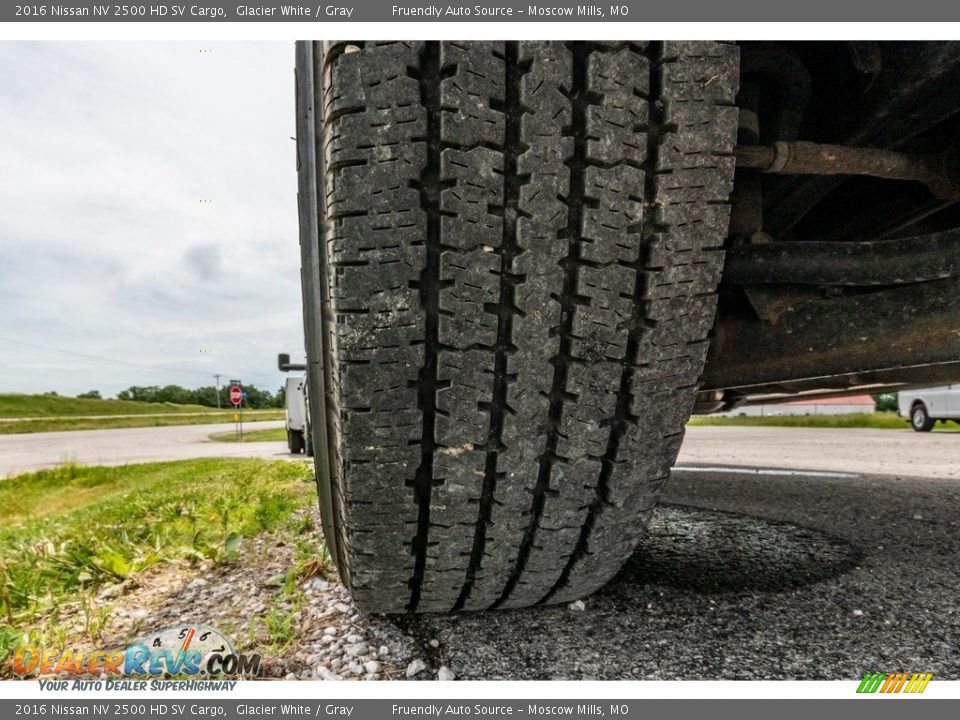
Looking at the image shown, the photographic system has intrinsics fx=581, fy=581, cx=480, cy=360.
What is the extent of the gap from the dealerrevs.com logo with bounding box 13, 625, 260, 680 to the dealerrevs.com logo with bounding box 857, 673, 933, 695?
3.13 ft

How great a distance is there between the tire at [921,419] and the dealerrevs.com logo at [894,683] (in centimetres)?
955

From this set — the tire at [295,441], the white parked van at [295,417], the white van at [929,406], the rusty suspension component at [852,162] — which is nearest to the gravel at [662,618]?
the rusty suspension component at [852,162]

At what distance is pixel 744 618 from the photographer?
108 cm

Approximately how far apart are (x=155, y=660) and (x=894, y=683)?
117cm

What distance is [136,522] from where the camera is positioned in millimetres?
1993

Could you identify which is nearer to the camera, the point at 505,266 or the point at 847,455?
the point at 505,266

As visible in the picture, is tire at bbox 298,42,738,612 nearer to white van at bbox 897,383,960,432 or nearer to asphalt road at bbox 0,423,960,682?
asphalt road at bbox 0,423,960,682

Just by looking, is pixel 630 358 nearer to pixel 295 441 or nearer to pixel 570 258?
pixel 570 258

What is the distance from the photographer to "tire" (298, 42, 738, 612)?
2.45ft

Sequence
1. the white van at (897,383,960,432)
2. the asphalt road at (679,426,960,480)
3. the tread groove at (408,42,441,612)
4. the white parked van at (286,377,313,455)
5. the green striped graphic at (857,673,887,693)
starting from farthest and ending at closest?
the white van at (897,383,960,432)
the white parked van at (286,377,313,455)
the asphalt road at (679,426,960,480)
the green striped graphic at (857,673,887,693)
the tread groove at (408,42,441,612)

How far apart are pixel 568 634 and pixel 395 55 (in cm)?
97

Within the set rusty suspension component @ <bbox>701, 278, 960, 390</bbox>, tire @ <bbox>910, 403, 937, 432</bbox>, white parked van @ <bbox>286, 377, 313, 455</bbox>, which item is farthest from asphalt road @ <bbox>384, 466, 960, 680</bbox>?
tire @ <bbox>910, 403, 937, 432</bbox>

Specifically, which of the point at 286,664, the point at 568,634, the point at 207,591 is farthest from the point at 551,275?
the point at 207,591

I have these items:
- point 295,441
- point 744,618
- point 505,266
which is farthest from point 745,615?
point 295,441
